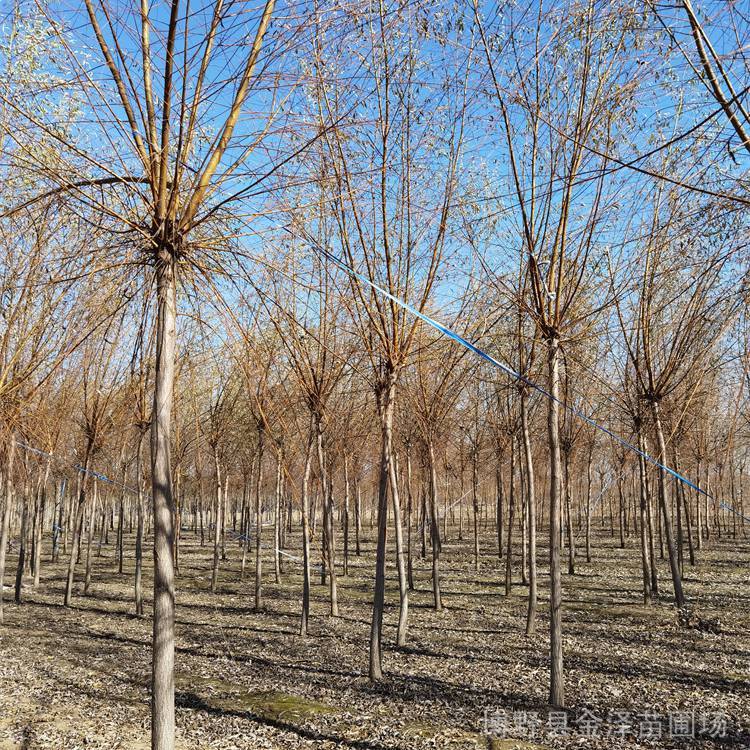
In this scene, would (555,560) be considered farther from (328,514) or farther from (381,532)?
(328,514)

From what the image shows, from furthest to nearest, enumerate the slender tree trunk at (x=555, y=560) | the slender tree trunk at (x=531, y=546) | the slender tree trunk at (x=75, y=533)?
the slender tree trunk at (x=75, y=533) < the slender tree trunk at (x=531, y=546) < the slender tree trunk at (x=555, y=560)

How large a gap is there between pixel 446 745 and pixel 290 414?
9396 millimetres

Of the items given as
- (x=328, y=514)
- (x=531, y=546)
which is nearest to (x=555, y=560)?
(x=531, y=546)

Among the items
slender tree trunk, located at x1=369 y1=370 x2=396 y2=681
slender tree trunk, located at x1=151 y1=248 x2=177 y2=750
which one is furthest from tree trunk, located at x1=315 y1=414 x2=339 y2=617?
slender tree trunk, located at x1=151 y1=248 x2=177 y2=750

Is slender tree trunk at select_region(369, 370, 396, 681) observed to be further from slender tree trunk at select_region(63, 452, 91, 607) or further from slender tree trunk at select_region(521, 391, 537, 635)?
slender tree trunk at select_region(63, 452, 91, 607)

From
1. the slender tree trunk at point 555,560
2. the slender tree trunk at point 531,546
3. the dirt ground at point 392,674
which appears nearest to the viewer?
the dirt ground at point 392,674

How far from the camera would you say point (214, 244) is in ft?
12.1

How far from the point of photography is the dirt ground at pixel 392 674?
589 cm

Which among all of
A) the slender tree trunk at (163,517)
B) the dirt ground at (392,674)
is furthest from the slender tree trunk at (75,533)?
the slender tree trunk at (163,517)

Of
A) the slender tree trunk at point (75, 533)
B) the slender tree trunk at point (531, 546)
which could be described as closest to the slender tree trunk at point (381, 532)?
the slender tree trunk at point (531, 546)

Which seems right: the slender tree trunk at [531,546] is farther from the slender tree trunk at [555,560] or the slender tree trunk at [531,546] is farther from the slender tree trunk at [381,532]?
the slender tree trunk at [555,560]

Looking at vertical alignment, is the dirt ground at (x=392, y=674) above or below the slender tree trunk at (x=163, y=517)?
below

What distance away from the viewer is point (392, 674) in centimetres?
789

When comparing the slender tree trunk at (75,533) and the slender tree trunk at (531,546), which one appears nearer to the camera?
the slender tree trunk at (531,546)
